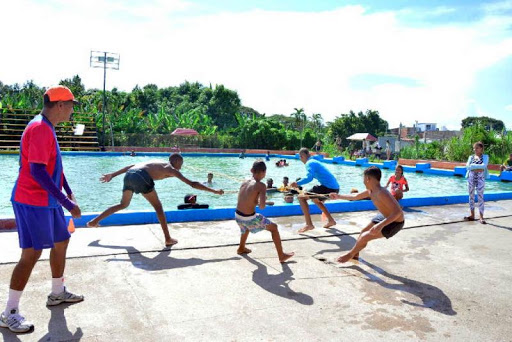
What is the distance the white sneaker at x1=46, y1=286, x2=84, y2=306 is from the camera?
4.05 m

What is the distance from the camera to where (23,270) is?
3646 mm

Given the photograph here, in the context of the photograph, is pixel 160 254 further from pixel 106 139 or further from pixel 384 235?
pixel 106 139

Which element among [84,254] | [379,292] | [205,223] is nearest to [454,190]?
[205,223]

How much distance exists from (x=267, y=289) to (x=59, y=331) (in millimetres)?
2136

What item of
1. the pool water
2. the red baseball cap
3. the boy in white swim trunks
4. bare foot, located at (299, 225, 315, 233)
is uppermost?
the red baseball cap

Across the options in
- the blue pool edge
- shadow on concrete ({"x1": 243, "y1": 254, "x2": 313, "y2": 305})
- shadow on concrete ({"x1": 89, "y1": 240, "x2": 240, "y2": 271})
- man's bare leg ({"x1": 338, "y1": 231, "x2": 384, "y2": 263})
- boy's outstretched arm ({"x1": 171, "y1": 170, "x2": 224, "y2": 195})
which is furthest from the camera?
the blue pool edge

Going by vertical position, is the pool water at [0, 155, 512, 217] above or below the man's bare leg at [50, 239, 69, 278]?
below

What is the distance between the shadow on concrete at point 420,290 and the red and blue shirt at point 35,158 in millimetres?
3767

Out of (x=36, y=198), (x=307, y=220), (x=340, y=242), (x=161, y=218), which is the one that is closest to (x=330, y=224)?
(x=307, y=220)

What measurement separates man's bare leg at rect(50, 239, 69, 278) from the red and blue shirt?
1.59ft

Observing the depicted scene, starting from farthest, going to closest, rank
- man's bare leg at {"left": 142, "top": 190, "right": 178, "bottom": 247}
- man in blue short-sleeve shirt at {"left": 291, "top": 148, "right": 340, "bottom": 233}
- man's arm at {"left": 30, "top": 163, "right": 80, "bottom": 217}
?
man in blue short-sleeve shirt at {"left": 291, "top": 148, "right": 340, "bottom": 233} < man's bare leg at {"left": 142, "top": 190, "right": 178, "bottom": 247} < man's arm at {"left": 30, "top": 163, "right": 80, "bottom": 217}

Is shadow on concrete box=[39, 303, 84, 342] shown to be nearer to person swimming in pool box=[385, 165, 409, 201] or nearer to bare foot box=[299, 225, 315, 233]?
bare foot box=[299, 225, 315, 233]

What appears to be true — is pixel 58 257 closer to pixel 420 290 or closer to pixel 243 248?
pixel 243 248

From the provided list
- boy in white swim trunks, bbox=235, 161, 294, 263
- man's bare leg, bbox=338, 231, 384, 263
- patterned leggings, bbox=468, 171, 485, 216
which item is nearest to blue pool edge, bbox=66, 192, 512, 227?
patterned leggings, bbox=468, 171, 485, 216
